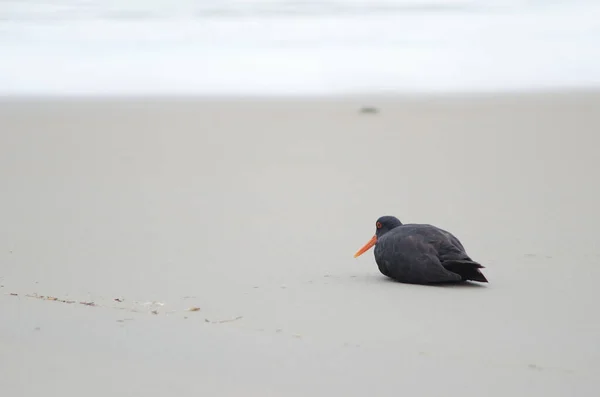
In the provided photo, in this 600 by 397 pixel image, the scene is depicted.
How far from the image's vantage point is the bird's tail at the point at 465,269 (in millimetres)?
5895

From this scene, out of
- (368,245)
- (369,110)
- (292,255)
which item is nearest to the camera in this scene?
(368,245)

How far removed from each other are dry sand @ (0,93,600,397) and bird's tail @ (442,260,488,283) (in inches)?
3.0

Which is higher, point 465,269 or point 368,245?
point 368,245

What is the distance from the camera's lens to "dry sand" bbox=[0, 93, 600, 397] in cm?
404

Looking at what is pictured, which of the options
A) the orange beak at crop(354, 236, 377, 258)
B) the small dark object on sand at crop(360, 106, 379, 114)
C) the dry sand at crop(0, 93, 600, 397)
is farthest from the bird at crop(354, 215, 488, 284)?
the small dark object on sand at crop(360, 106, 379, 114)

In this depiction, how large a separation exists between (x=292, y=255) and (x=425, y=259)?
153 centimetres

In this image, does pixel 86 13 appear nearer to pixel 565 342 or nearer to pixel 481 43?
pixel 481 43

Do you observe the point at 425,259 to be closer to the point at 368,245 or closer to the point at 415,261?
the point at 415,261

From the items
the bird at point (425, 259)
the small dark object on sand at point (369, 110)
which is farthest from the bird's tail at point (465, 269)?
the small dark object on sand at point (369, 110)

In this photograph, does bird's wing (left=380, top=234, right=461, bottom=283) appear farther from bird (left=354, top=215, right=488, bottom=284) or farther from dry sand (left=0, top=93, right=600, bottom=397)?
dry sand (left=0, top=93, right=600, bottom=397)

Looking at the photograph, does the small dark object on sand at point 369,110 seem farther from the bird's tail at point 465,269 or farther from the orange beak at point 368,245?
the bird's tail at point 465,269

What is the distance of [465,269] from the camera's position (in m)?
5.97

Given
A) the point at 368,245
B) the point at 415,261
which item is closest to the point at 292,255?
the point at 368,245

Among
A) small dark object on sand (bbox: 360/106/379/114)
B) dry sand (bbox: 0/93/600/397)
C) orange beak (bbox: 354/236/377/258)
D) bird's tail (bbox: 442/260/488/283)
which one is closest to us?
dry sand (bbox: 0/93/600/397)
